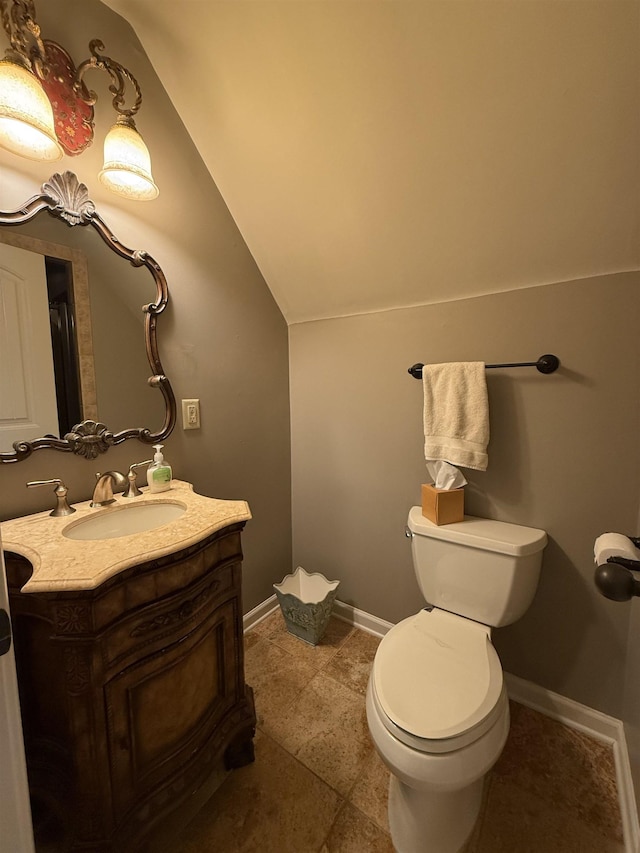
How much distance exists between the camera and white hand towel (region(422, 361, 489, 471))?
1269mm

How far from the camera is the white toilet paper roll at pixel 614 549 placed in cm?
70

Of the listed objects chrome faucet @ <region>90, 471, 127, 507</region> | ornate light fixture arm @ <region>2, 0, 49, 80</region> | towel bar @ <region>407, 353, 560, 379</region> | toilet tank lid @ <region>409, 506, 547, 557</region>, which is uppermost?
ornate light fixture arm @ <region>2, 0, 49, 80</region>

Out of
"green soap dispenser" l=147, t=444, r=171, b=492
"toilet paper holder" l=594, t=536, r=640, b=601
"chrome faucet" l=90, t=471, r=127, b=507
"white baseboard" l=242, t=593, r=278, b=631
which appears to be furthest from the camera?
"white baseboard" l=242, t=593, r=278, b=631

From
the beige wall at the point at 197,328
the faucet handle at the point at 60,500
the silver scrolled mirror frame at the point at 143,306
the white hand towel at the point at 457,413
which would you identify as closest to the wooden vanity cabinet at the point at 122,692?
the faucet handle at the point at 60,500

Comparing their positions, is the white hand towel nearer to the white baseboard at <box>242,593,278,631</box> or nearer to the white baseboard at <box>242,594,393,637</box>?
the white baseboard at <box>242,594,393,637</box>

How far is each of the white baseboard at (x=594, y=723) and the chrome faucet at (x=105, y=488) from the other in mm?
1721

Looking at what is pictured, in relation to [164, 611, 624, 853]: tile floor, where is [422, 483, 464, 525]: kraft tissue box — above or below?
above

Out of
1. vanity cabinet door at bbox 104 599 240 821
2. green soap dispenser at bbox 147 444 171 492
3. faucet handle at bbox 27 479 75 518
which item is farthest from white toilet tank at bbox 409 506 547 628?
faucet handle at bbox 27 479 75 518

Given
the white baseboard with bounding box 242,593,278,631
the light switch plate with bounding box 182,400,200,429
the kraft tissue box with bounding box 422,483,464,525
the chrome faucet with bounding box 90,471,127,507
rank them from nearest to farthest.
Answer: the chrome faucet with bounding box 90,471,127,507 < the kraft tissue box with bounding box 422,483,464,525 < the light switch plate with bounding box 182,400,200,429 < the white baseboard with bounding box 242,593,278,631

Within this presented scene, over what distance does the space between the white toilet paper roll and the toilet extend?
1.37ft

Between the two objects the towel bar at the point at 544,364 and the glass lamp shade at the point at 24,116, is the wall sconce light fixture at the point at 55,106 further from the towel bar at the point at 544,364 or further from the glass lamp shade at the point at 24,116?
the towel bar at the point at 544,364

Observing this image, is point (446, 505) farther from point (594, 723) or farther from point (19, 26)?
point (19, 26)

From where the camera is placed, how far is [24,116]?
79 cm

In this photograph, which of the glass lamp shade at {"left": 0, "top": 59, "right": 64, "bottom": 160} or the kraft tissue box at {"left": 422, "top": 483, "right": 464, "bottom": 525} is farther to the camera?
the kraft tissue box at {"left": 422, "top": 483, "right": 464, "bottom": 525}
